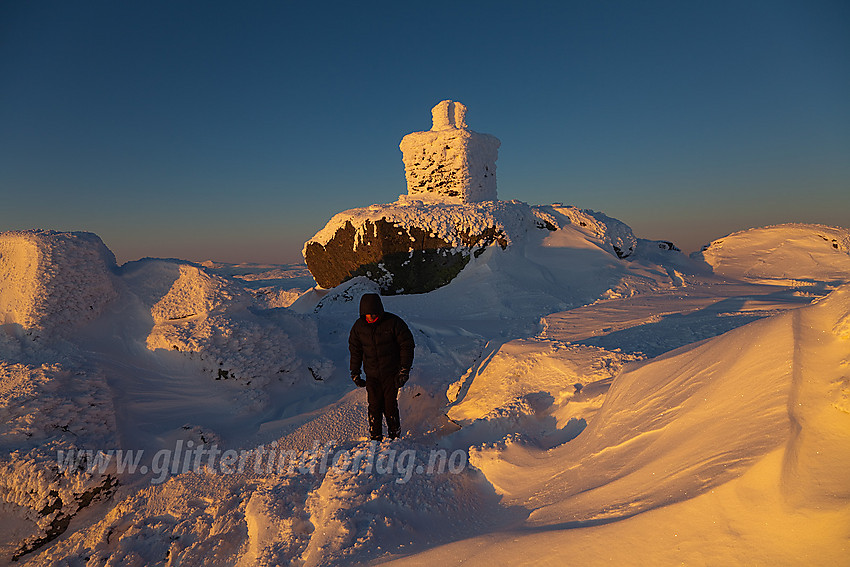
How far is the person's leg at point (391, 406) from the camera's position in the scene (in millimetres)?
3965

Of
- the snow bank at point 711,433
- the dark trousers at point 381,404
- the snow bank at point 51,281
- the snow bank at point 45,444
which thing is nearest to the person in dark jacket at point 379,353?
the dark trousers at point 381,404

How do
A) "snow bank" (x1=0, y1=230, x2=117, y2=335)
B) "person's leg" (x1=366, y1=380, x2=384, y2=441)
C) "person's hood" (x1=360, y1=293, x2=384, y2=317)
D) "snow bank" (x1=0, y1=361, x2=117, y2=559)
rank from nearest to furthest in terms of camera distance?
1. "snow bank" (x1=0, y1=361, x2=117, y2=559)
2. "person's hood" (x1=360, y1=293, x2=384, y2=317)
3. "person's leg" (x1=366, y1=380, x2=384, y2=441)
4. "snow bank" (x1=0, y1=230, x2=117, y2=335)

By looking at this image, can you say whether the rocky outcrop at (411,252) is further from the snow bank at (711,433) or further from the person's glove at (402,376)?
the snow bank at (711,433)

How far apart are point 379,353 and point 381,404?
591 mm

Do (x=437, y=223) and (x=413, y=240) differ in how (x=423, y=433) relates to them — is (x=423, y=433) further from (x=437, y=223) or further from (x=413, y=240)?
(x=437, y=223)

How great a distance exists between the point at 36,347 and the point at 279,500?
3783mm

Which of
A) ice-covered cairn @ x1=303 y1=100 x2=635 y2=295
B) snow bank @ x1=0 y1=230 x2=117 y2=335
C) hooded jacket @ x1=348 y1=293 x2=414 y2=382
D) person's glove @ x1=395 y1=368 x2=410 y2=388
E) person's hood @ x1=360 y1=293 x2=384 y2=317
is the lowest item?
person's glove @ x1=395 y1=368 x2=410 y2=388

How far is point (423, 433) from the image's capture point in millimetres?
4418

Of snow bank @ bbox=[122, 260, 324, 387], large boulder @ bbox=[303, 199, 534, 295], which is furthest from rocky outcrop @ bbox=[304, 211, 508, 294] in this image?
snow bank @ bbox=[122, 260, 324, 387]

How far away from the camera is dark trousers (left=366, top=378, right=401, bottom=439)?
3.96 metres

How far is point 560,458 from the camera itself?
9.29ft

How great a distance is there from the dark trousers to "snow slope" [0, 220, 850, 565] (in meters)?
0.30

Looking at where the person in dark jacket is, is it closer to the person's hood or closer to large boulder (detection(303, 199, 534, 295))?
the person's hood

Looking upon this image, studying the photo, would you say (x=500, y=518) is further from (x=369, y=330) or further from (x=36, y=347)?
(x=36, y=347)
